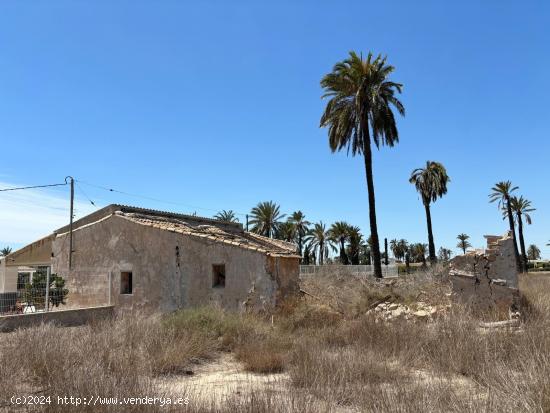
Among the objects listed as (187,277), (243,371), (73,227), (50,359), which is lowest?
(243,371)

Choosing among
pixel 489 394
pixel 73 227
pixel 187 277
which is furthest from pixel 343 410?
pixel 73 227

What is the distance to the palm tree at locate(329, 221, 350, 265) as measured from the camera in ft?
165

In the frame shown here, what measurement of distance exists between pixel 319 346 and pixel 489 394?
4.23m

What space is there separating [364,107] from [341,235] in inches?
1085

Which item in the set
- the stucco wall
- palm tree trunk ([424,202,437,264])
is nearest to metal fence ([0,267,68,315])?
the stucco wall

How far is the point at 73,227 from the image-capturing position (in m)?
21.1

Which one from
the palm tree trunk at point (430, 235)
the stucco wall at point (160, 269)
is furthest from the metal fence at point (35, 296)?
the palm tree trunk at point (430, 235)

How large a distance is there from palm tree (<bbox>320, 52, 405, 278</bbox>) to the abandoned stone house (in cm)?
897

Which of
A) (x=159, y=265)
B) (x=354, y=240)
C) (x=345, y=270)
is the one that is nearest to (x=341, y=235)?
(x=354, y=240)

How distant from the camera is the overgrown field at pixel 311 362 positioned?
4.80 metres

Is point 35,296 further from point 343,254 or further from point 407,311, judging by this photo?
point 343,254

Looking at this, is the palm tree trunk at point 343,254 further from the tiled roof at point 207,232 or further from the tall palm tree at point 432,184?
the tiled roof at point 207,232

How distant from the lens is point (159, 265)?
17.4 meters

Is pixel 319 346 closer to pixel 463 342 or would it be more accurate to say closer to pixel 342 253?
pixel 463 342
